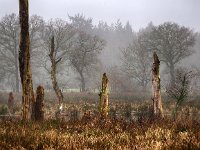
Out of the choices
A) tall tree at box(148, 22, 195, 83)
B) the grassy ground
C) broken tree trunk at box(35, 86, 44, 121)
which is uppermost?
tall tree at box(148, 22, 195, 83)

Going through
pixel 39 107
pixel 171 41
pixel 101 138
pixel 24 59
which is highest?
pixel 171 41

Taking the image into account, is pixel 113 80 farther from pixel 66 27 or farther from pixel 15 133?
pixel 15 133

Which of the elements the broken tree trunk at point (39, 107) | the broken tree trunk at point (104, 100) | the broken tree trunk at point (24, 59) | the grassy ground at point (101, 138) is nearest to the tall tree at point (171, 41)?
the broken tree trunk at point (104, 100)

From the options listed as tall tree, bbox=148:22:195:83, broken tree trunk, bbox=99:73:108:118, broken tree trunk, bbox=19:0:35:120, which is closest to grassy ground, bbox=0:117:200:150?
broken tree trunk, bbox=19:0:35:120

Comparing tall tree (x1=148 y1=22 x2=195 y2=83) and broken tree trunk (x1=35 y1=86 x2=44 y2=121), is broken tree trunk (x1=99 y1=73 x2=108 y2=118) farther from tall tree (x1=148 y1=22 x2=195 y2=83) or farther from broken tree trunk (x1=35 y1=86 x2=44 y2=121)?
tall tree (x1=148 y1=22 x2=195 y2=83)

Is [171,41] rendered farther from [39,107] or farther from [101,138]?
[101,138]

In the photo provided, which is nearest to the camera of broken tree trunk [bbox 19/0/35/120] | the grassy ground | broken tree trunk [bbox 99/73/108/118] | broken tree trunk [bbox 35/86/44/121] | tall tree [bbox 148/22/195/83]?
the grassy ground

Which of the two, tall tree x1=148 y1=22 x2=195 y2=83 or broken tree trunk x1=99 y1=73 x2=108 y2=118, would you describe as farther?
tall tree x1=148 y1=22 x2=195 y2=83

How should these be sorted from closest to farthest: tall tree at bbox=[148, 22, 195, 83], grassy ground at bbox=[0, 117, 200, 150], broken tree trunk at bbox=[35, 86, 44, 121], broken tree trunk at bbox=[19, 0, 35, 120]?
1. grassy ground at bbox=[0, 117, 200, 150]
2. broken tree trunk at bbox=[19, 0, 35, 120]
3. broken tree trunk at bbox=[35, 86, 44, 121]
4. tall tree at bbox=[148, 22, 195, 83]

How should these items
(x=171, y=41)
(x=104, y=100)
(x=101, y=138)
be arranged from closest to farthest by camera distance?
1. (x=101, y=138)
2. (x=104, y=100)
3. (x=171, y=41)

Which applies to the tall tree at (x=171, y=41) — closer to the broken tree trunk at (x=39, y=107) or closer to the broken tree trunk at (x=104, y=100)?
the broken tree trunk at (x=104, y=100)

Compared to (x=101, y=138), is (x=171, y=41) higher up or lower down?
higher up

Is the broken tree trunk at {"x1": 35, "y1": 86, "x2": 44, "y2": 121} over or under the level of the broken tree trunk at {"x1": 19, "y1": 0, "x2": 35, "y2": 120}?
under

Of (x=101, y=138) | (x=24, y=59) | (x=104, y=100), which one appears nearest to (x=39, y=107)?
(x=24, y=59)
